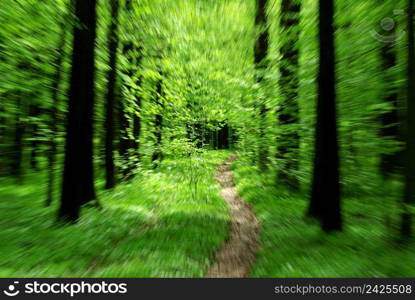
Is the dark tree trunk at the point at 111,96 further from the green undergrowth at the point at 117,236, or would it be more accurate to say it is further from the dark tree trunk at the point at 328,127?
the dark tree trunk at the point at 328,127

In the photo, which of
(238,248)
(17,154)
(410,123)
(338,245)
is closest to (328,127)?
(410,123)

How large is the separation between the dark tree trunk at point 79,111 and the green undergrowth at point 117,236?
792mm

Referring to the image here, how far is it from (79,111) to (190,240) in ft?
16.4

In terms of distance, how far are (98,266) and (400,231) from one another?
22.8 ft

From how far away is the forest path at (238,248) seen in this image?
567 cm

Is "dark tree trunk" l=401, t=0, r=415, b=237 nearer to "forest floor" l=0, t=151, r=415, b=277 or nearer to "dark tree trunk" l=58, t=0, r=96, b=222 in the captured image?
"forest floor" l=0, t=151, r=415, b=277

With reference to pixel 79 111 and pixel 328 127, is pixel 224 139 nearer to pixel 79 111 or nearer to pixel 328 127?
pixel 79 111

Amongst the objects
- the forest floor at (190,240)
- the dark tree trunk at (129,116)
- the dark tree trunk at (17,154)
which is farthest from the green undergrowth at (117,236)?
the dark tree trunk at (17,154)

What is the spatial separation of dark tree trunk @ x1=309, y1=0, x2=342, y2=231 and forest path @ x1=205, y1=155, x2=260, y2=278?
2.17 m

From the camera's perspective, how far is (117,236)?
7.39 meters

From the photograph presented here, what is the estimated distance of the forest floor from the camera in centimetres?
529

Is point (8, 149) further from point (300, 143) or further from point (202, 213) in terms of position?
point (300, 143)

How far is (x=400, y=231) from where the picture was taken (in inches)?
248

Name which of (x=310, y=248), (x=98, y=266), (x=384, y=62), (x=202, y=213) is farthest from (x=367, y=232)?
(x=98, y=266)
